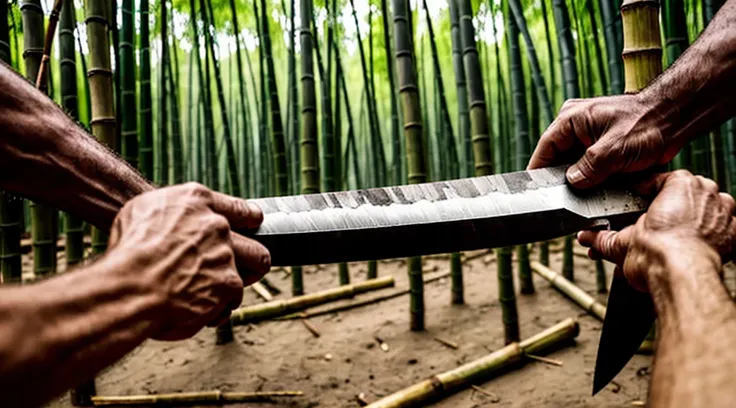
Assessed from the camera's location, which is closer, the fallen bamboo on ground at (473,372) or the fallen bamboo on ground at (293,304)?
the fallen bamboo on ground at (473,372)

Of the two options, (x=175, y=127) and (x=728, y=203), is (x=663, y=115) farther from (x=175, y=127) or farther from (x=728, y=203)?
(x=175, y=127)

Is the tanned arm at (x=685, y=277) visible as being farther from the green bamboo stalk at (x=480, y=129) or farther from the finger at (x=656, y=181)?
the green bamboo stalk at (x=480, y=129)

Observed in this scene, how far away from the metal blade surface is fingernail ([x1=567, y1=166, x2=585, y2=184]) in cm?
2

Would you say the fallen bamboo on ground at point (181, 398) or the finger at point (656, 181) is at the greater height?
the finger at point (656, 181)

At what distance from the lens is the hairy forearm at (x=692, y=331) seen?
61 cm

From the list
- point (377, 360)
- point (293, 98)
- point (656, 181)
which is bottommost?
point (377, 360)

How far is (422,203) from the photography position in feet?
3.44

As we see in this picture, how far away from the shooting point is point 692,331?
27.1 inches

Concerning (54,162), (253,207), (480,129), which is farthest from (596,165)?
(480,129)

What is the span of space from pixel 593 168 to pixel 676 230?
0.72 ft

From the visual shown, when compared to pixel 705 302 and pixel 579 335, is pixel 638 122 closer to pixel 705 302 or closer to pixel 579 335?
pixel 705 302

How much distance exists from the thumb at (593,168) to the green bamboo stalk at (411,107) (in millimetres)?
1324

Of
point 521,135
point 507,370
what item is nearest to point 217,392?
point 507,370

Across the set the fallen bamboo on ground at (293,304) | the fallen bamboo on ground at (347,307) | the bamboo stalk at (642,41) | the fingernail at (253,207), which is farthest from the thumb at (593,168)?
the fallen bamboo on ground at (347,307)
